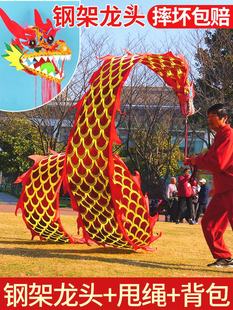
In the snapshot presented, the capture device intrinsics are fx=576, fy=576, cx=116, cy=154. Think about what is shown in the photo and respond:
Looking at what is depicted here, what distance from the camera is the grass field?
623cm

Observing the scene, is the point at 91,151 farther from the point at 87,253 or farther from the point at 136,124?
the point at 136,124

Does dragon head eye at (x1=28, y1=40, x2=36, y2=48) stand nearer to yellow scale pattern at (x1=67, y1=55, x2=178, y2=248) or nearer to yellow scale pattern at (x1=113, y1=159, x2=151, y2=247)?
yellow scale pattern at (x1=67, y1=55, x2=178, y2=248)

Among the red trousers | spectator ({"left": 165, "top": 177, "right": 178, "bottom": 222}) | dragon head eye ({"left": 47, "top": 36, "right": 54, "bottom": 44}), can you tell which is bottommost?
spectator ({"left": 165, "top": 177, "right": 178, "bottom": 222})

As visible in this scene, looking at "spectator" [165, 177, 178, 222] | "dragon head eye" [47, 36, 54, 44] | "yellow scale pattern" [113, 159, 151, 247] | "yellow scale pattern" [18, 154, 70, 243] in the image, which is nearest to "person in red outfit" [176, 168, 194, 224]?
"spectator" [165, 177, 178, 222]

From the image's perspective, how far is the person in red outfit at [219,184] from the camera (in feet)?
21.4

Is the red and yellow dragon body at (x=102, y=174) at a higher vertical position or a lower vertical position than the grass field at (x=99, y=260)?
higher

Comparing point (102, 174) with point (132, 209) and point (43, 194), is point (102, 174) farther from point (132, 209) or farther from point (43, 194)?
point (43, 194)

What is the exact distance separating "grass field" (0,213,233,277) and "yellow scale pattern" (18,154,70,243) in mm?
343

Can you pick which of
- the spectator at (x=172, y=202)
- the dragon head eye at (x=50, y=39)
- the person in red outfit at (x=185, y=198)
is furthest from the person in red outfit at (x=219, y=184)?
the dragon head eye at (x=50, y=39)

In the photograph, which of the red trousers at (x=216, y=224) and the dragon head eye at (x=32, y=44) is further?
the dragon head eye at (x=32, y=44)

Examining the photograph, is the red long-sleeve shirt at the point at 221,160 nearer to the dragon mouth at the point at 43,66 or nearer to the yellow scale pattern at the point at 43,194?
the yellow scale pattern at the point at 43,194

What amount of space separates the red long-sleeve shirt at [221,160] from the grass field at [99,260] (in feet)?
3.28

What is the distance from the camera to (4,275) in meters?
5.91

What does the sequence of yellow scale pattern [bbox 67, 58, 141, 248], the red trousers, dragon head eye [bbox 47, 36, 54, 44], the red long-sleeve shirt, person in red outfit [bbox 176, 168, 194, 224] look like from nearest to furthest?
the red long-sleeve shirt → the red trousers → yellow scale pattern [bbox 67, 58, 141, 248] → person in red outfit [bbox 176, 168, 194, 224] → dragon head eye [bbox 47, 36, 54, 44]
